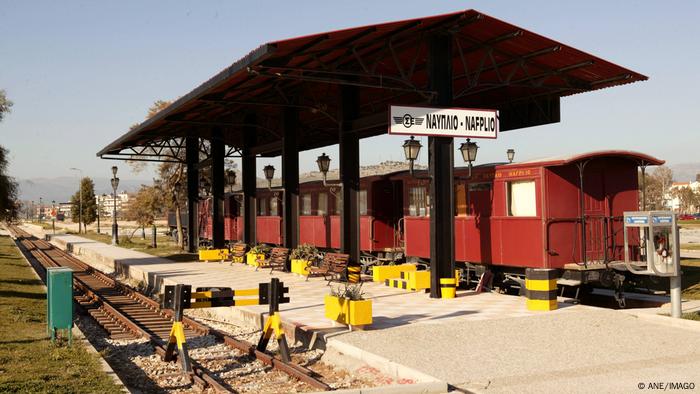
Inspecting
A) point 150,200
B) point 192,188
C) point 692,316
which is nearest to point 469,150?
point 692,316

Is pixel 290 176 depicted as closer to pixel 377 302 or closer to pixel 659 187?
pixel 377 302

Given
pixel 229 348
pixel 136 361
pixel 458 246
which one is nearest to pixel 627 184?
pixel 458 246

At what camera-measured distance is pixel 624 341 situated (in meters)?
9.76

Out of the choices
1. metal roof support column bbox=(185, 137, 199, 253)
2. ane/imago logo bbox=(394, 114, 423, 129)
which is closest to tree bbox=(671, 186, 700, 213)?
metal roof support column bbox=(185, 137, 199, 253)

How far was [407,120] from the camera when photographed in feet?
45.6

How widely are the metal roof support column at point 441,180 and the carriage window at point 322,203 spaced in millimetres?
8788

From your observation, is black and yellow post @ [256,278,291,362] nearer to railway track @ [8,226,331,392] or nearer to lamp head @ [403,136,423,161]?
railway track @ [8,226,331,392]

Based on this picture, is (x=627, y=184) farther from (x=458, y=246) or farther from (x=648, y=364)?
(x=648, y=364)

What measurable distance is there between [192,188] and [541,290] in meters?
24.2

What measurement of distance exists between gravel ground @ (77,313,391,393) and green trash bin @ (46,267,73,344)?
2.80ft

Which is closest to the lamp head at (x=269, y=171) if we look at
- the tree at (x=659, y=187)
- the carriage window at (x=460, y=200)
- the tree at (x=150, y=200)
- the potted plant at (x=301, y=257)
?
the potted plant at (x=301, y=257)

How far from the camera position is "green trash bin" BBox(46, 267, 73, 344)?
10570 mm

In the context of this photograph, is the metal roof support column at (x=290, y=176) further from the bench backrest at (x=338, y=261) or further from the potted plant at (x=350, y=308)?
the potted plant at (x=350, y=308)

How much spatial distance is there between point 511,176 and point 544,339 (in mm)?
5759
